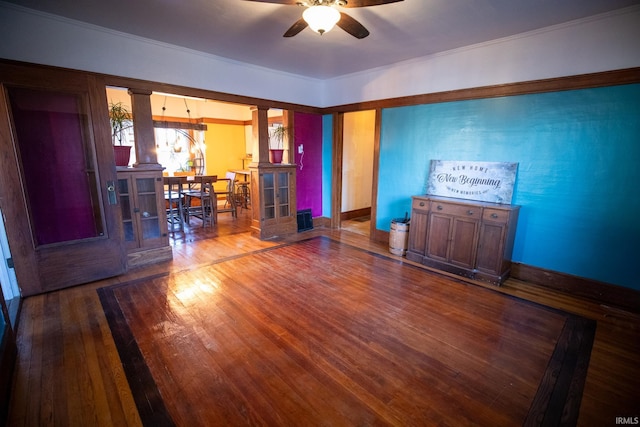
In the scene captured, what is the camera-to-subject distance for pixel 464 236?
3518 millimetres

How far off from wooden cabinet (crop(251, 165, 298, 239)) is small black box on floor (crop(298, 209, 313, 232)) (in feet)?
0.52

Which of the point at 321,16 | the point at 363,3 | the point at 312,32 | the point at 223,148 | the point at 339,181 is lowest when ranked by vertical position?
the point at 339,181

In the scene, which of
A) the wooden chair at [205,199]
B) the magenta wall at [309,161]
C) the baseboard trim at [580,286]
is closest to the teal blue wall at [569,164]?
the baseboard trim at [580,286]

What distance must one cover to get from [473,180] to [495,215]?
0.69 meters

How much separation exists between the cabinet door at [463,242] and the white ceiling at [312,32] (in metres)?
2.16

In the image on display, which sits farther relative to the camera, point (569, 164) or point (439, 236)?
point (439, 236)

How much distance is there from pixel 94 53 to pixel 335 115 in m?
3.68

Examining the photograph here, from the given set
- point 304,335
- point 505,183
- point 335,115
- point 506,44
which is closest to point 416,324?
point 304,335

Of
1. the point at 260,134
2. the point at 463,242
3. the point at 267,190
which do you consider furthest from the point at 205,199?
the point at 463,242

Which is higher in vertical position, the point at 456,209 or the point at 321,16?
the point at 321,16

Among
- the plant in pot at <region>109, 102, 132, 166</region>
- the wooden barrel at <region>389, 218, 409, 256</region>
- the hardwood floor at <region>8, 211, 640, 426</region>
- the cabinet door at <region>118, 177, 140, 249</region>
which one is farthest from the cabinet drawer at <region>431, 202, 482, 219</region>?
the plant in pot at <region>109, 102, 132, 166</region>

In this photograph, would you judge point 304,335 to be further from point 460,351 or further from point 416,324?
point 460,351

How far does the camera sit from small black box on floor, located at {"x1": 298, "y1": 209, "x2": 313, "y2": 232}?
570cm

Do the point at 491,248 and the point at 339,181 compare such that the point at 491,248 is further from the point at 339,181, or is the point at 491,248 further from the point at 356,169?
the point at 356,169
